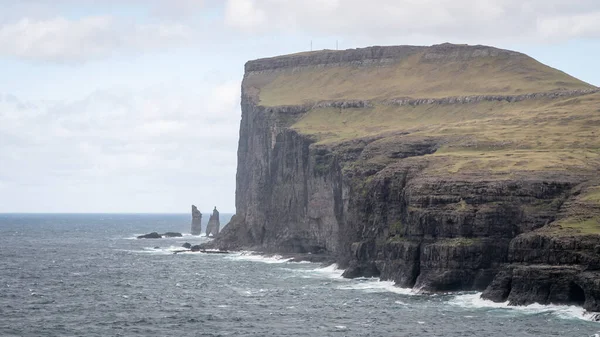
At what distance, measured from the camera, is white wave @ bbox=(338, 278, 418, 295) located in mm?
134125

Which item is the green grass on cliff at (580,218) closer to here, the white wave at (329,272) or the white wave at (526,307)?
the white wave at (526,307)

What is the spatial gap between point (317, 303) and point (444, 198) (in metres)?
22.1

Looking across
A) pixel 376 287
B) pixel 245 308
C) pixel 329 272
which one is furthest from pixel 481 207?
pixel 329 272

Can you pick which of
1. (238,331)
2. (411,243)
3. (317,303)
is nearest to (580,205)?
(411,243)

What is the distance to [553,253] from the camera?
115250 millimetres

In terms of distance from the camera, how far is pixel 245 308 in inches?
4793

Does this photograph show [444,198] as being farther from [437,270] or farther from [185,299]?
[185,299]

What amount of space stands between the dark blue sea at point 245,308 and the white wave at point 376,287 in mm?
132

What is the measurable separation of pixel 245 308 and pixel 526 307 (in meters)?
31.2

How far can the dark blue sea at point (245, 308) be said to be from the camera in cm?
10444

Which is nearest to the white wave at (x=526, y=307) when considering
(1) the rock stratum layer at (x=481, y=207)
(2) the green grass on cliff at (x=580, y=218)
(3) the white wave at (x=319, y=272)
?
(1) the rock stratum layer at (x=481, y=207)

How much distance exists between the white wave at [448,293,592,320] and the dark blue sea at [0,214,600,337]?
4.4 inches

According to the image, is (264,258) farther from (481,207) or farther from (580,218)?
(580,218)

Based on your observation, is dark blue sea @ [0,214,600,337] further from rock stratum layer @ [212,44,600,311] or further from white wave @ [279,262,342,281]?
rock stratum layer @ [212,44,600,311]
